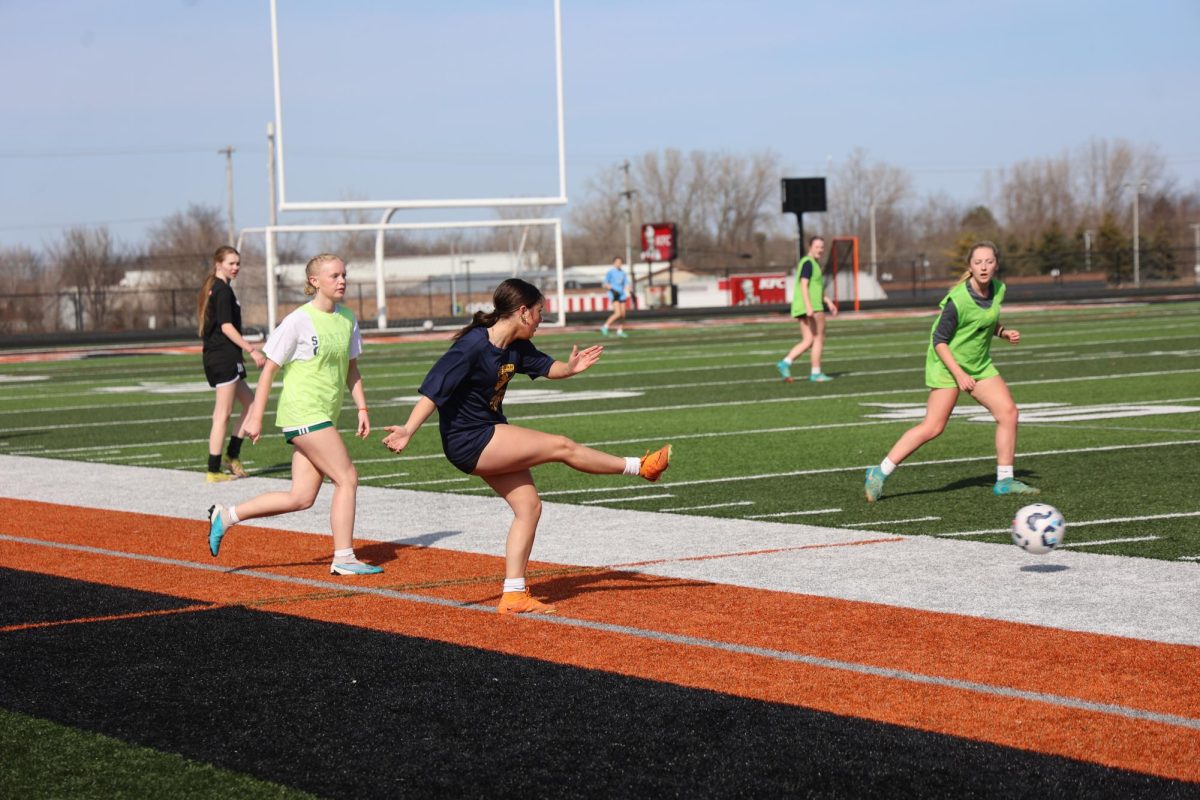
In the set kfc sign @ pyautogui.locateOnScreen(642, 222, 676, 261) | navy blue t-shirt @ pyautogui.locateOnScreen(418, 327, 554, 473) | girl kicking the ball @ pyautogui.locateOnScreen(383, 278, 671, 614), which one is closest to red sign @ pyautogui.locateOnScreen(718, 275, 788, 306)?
kfc sign @ pyautogui.locateOnScreen(642, 222, 676, 261)

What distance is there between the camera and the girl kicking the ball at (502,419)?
7531mm

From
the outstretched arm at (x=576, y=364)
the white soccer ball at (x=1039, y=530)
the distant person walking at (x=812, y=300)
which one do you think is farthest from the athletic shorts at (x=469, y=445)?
the distant person walking at (x=812, y=300)

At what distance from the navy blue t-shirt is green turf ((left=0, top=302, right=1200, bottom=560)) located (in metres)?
3.19

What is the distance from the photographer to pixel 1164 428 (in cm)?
1498

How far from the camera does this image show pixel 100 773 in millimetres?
5309

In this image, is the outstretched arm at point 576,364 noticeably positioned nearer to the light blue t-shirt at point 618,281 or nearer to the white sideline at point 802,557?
the white sideline at point 802,557

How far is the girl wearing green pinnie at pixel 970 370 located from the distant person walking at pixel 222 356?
18.0 ft

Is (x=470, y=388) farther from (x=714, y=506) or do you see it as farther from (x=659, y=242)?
(x=659, y=242)

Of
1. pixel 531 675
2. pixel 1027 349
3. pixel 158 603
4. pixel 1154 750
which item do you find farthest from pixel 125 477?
pixel 1027 349

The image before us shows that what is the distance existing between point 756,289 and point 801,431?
64294mm

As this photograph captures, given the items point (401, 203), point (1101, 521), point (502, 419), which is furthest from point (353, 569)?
point (401, 203)

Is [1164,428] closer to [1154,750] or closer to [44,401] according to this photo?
[1154,750]

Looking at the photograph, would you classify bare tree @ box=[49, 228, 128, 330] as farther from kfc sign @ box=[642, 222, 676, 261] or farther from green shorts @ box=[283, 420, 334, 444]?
green shorts @ box=[283, 420, 334, 444]

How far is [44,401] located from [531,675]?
63.2ft
